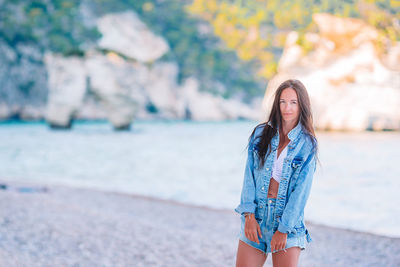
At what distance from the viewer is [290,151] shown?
1889 millimetres

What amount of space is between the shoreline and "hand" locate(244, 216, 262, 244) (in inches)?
65.6

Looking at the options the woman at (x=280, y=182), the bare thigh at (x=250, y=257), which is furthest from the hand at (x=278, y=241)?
the bare thigh at (x=250, y=257)

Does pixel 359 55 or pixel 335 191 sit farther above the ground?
pixel 359 55

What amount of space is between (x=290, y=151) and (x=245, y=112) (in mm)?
47609

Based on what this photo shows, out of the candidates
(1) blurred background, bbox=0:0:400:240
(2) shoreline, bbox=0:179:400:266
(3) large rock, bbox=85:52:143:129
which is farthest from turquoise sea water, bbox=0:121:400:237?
(3) large rock, bbox=85:52:143:129

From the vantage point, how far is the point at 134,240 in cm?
399

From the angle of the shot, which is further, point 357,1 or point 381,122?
point 357,1

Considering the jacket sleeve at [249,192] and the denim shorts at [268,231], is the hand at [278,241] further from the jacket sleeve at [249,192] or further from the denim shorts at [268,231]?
the jacket sleeve at [249,192]

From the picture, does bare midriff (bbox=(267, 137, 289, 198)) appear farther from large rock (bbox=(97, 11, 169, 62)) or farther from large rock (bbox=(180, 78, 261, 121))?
large rock (bbox=(97, 11, 169, 62))

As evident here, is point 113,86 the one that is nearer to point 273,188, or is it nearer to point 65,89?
point 65,89

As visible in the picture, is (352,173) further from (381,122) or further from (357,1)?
(357,1)

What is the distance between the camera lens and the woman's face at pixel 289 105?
192cm

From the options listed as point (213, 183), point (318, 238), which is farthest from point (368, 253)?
point (213, 183)

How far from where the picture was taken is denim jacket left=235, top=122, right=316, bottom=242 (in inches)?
72.1
